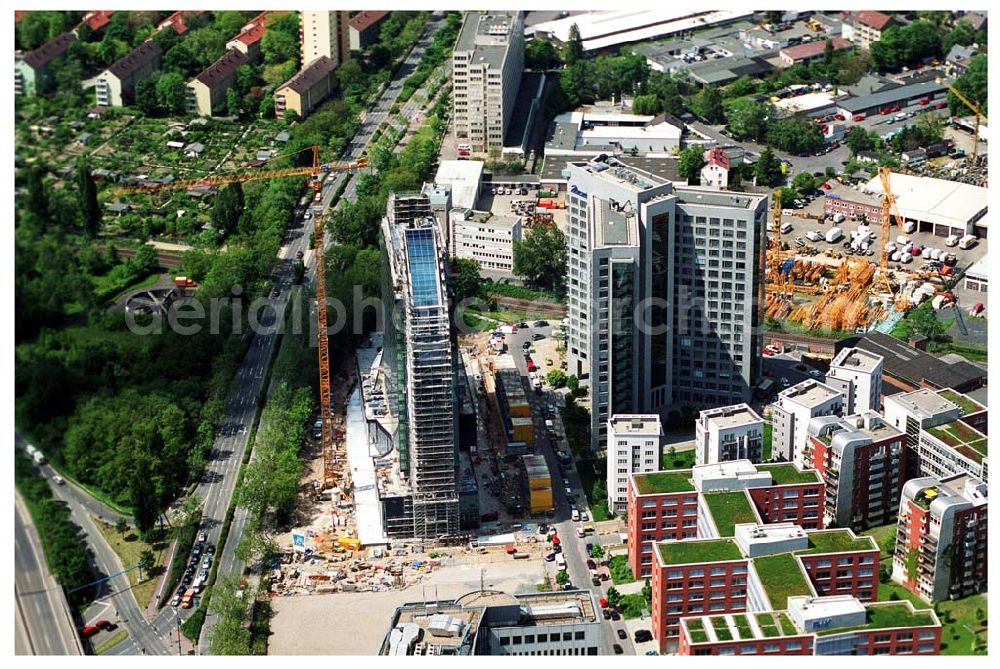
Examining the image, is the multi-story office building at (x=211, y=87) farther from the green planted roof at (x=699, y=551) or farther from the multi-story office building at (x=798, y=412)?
the green planted roof at (x=699, y=551)

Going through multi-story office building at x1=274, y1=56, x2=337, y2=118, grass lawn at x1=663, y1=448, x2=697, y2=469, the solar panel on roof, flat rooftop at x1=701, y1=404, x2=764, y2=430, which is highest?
the solar panel on roof

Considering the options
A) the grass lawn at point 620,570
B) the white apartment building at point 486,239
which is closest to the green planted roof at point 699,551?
the grass lawn at point 620,570

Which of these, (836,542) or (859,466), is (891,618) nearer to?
(836,542)

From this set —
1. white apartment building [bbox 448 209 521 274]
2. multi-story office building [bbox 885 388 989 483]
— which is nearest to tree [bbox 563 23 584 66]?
white apartment building [bbox 448 209 521 274]

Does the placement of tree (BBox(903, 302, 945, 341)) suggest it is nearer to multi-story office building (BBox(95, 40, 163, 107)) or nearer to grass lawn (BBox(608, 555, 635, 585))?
grass lawn (BBox(608, 555, 635, 585))

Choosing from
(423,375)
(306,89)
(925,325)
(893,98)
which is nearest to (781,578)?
(423,375)

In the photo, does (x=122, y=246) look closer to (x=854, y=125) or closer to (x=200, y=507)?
(x=200, y=507)
